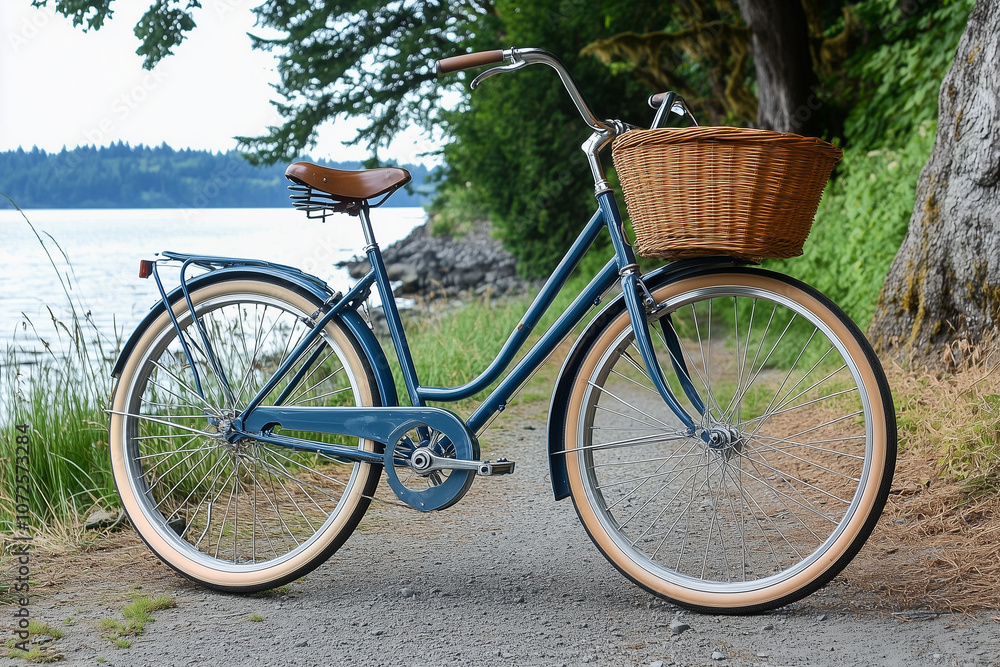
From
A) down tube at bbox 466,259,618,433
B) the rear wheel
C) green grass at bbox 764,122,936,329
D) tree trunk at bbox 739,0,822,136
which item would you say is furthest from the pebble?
tree trunk at bbox 739,0,822,136

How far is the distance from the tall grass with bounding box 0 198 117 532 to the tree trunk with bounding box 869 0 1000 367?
3.71m

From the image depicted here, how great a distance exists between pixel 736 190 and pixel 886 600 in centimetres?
131

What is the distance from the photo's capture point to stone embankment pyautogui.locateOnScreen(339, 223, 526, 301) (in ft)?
70.4

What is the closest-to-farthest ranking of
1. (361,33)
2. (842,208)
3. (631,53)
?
(842,208) < (631,53) < (361,33)

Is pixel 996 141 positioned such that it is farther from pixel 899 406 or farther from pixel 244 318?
pixel 244 318

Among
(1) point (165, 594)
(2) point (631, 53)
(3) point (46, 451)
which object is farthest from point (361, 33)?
(1) point (165, 594)

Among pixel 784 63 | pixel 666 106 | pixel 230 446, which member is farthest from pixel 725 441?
pixel 784 63

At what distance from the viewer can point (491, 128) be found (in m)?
12.1

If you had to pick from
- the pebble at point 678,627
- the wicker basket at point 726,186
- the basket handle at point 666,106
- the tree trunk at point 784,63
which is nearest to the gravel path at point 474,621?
the pebble at point 678,627

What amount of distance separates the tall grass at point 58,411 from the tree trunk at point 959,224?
146 inches

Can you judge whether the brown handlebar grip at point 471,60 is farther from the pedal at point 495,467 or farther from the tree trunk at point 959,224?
the tree trunk at point 959,224

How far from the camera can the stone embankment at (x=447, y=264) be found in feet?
70.4

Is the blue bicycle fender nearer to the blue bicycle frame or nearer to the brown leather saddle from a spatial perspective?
the blue bicycle frame

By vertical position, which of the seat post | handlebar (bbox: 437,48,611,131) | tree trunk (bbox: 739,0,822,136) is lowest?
the seat post
